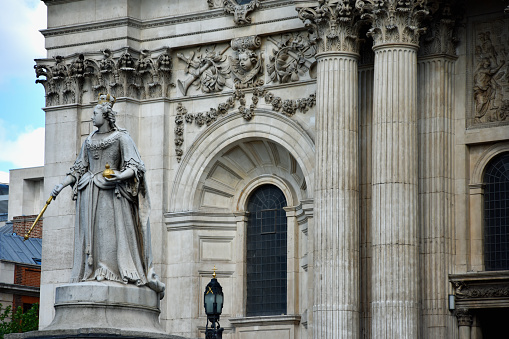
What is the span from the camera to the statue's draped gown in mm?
21734

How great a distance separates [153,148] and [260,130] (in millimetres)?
3333

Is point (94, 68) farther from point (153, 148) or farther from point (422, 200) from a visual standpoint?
point (422, 200)

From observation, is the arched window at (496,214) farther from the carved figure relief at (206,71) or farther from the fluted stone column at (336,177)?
the carved figure relief at (206,71)

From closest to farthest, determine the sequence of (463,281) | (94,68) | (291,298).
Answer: (463,281)
(291,298)
(94,68)

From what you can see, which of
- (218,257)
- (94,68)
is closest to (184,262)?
(218,257)

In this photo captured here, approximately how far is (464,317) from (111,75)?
41.8 feet

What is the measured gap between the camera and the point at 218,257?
38.1 metres

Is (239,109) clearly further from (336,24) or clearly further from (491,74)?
(491,74)

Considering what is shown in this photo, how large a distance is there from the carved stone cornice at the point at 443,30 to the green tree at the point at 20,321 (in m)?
22.2

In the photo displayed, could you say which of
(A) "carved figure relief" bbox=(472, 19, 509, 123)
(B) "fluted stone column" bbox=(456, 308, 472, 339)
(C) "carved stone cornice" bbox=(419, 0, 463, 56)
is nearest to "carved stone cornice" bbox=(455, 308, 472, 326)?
(B) "fluted stone column" bbox=(456, 308, 472, 339)

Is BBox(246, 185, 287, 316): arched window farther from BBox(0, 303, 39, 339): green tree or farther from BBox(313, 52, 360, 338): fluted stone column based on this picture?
BBox(0, 303, 39, 339): green tree

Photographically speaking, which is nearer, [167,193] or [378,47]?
[378,47]

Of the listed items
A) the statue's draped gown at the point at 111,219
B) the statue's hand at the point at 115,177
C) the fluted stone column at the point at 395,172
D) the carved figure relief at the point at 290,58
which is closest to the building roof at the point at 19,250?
the carved figure relief at the point at 290,58

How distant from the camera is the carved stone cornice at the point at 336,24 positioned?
3353 cm
